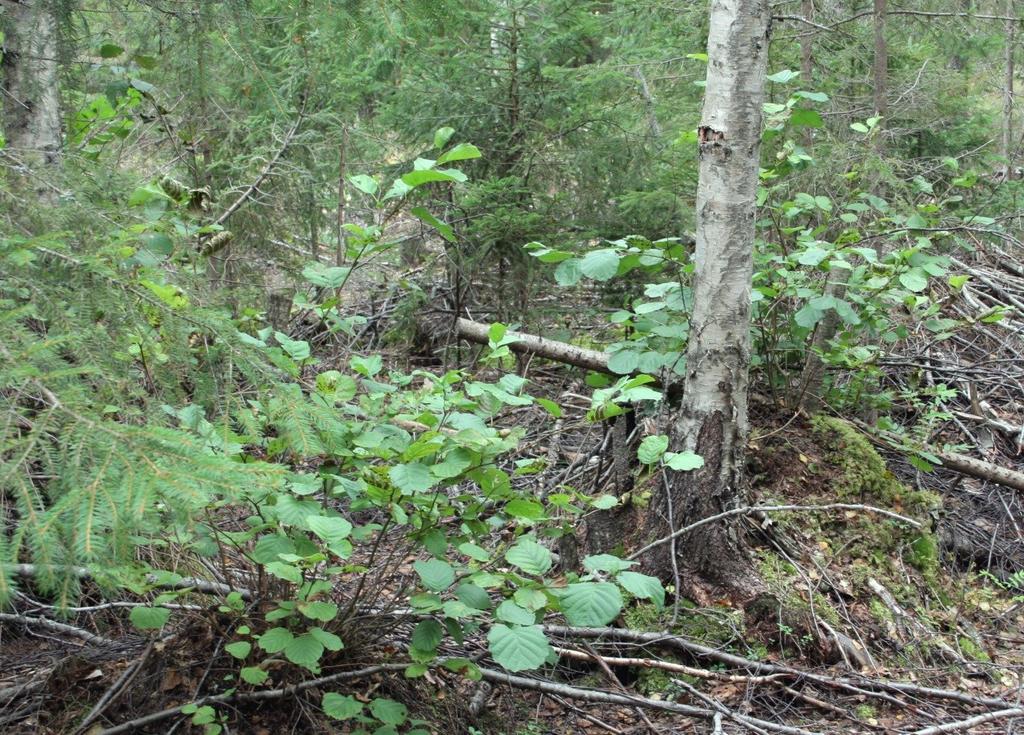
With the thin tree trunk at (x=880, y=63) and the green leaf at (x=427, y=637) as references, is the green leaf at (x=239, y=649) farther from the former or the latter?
the thin tree trunk at (x=880, y=63)

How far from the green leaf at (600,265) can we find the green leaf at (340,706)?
218 cm

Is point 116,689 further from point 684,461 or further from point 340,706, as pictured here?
point 684,461

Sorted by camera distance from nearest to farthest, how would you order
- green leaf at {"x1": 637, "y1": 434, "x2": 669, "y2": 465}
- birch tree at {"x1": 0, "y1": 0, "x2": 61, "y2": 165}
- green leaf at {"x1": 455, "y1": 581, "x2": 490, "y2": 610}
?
green leaf at {"x1": 455, "y1": 581, "x2": 490, "y2": 610} → green leaf at {"x1": 637, "y1": 434, "x2": 669, "y2": 465} → birch tree at {"x1": 0, "y1": 0, "x2": 61, "y2": 165}

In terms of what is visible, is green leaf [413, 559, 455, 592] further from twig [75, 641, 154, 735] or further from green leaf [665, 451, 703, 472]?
twig [75, 641, 154, 735]

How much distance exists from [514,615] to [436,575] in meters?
0.31

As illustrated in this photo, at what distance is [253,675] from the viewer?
2.65 metres

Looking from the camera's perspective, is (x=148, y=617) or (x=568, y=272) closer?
(x=148, y=617)

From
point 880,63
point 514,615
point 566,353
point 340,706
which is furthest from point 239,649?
point 880,63

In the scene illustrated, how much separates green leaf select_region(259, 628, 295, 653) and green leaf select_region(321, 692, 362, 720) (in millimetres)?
221

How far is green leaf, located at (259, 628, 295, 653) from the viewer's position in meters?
2.56

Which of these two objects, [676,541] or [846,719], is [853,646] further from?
[676,541]

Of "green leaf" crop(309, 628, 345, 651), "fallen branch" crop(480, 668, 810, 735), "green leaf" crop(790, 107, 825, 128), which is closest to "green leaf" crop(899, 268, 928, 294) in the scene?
"green leaf" crop(790, 107, 825, 128)

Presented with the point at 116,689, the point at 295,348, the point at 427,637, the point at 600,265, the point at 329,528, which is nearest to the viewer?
the point at 329,528

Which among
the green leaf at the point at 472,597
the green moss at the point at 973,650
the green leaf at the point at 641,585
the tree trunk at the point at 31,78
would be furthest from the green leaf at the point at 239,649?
the green moss at the point at 973,650
